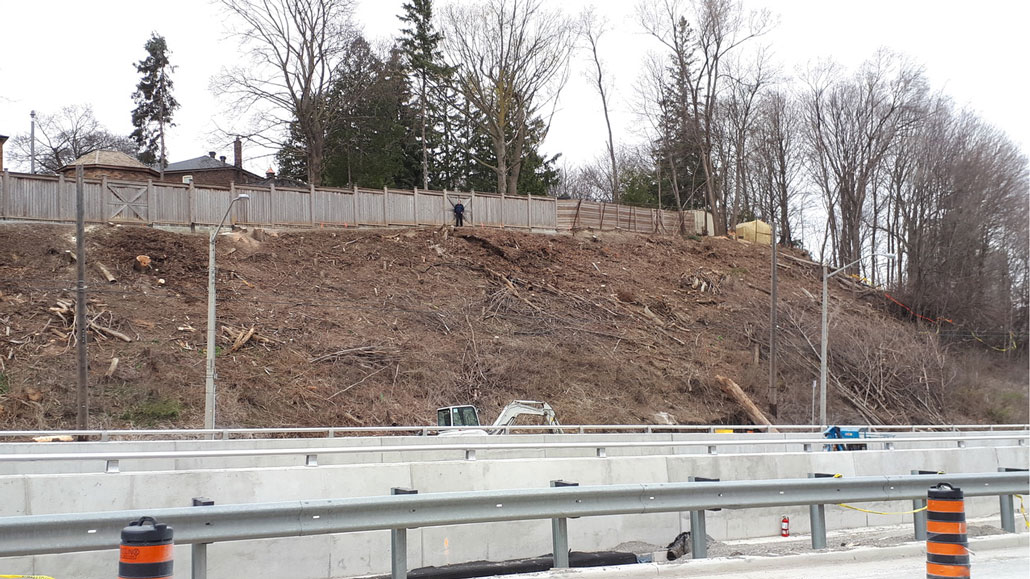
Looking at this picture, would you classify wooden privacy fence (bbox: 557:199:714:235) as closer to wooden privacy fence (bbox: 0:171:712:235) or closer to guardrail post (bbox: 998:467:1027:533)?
wooden privacy fence (bbox: 0:171:712:235)

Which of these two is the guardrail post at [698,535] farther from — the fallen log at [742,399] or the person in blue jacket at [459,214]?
the person in blue jacket at [459,214]

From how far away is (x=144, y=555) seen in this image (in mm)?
5484

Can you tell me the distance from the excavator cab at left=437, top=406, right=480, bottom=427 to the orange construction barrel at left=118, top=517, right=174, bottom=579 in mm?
18973

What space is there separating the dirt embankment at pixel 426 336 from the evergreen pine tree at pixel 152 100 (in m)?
38.9

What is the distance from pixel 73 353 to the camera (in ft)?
98.3

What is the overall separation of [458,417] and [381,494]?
14.0 m

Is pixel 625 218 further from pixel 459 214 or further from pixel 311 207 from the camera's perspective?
pixel 311 207

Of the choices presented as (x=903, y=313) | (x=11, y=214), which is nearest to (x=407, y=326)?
(x=11, y=214)

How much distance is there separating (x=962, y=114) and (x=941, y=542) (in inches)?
2461

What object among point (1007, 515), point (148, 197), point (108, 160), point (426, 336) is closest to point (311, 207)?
point (148, 197)

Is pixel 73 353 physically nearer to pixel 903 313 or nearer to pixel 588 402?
pixel 588 402

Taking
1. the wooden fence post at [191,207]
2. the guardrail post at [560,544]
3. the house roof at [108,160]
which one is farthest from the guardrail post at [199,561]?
the house roof at [108,160]

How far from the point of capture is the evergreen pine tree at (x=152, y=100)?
242 ft

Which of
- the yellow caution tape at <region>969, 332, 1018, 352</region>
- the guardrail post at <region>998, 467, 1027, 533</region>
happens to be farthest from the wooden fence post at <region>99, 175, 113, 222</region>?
the yellow caution tape at <region>969, 332, 1018, 352</region>
